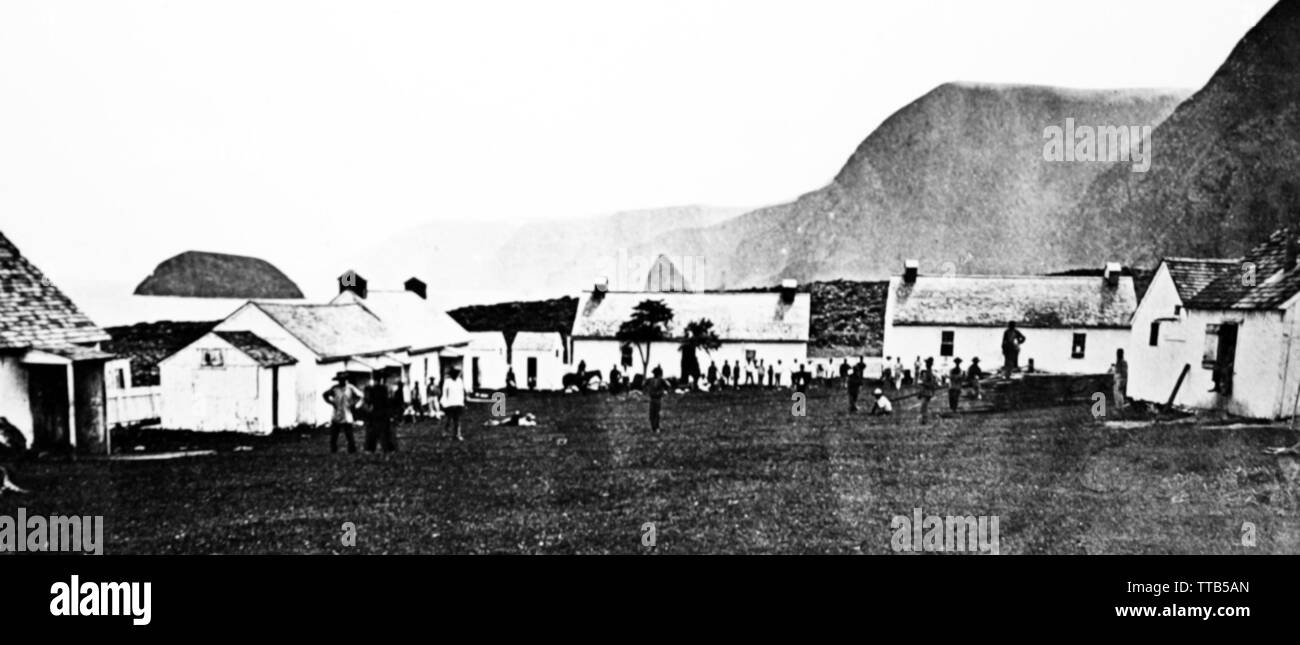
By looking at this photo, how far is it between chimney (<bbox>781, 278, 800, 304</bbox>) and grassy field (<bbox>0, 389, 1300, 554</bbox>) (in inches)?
24.1

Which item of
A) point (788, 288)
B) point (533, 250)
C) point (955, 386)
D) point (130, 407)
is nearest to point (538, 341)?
point (533, 250)

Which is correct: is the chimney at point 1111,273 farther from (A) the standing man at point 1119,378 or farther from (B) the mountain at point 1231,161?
(A) the standing man at point 1119,378

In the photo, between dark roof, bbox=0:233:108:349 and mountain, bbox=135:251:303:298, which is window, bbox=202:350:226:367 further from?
dark roof, bbox=0:233:108:349

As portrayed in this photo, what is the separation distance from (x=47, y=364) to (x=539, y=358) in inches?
89.0

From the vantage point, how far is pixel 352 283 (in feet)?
13.3

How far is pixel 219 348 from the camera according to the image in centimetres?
388

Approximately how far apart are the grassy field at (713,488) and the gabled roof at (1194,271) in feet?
2.31

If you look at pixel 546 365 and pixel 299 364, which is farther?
pixel 546 365

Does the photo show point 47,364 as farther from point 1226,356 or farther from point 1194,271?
point 1226,356

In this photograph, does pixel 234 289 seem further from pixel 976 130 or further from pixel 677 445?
pixel 976 130
